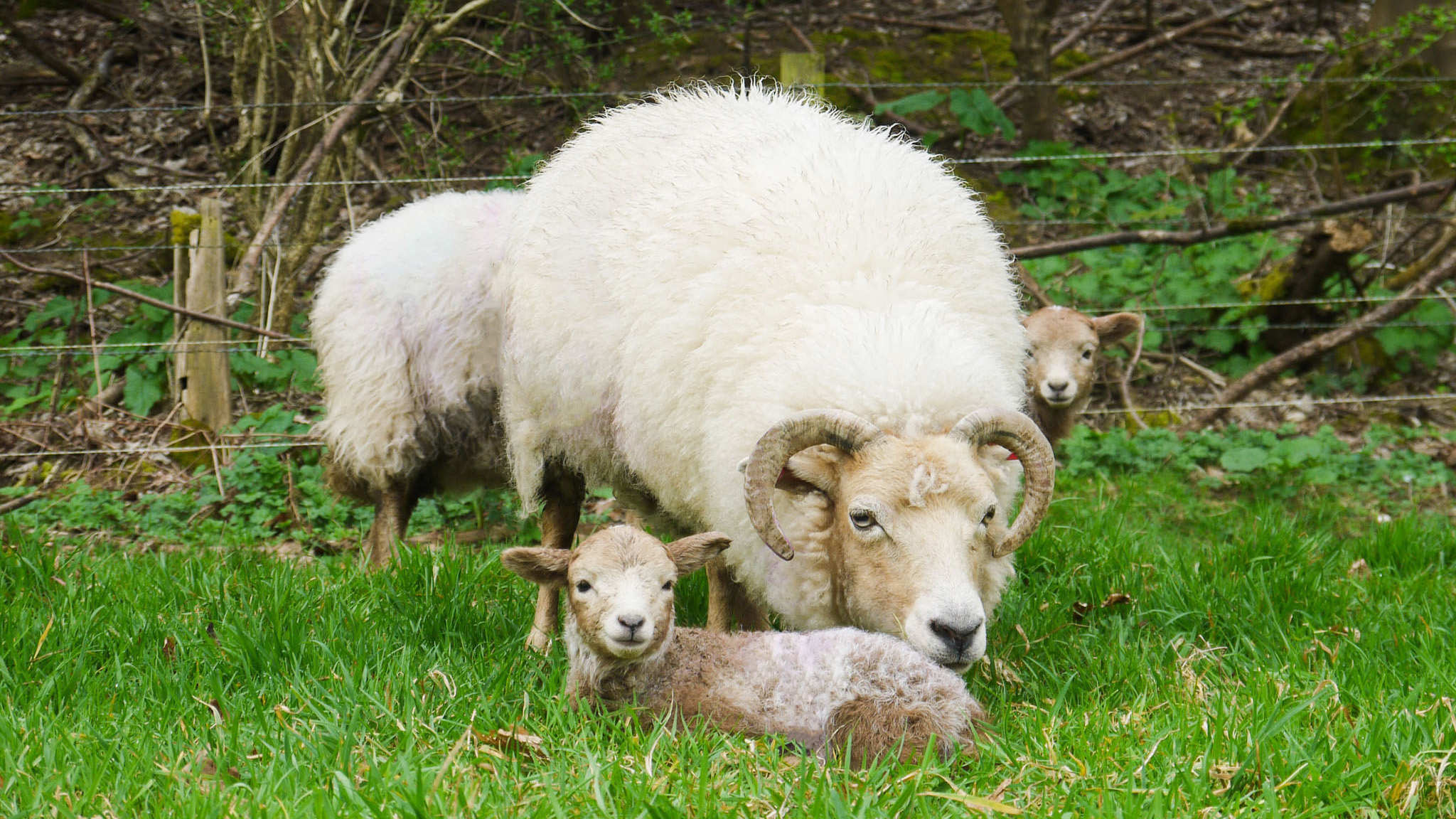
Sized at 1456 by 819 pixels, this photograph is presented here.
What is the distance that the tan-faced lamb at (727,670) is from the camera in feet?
10.2

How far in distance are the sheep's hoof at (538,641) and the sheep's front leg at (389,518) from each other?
4.91 ft

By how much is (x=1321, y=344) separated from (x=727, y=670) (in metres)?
5.62

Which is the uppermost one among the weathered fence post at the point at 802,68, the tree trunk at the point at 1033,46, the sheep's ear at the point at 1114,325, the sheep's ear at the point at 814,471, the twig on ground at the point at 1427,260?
the tree trunk at the point at 1033,46

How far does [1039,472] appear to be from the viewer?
3553 mm

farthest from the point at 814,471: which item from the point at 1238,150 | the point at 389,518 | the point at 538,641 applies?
the point at 1238,150

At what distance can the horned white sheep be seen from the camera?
344 cm

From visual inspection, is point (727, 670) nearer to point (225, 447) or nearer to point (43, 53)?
point (225, 447)

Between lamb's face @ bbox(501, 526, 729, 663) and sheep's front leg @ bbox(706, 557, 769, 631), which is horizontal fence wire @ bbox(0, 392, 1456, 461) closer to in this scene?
sheep's front leg @ bbox(706, 557, 769, 631)

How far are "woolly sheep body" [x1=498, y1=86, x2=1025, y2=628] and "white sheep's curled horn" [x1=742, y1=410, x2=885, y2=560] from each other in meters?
0.15

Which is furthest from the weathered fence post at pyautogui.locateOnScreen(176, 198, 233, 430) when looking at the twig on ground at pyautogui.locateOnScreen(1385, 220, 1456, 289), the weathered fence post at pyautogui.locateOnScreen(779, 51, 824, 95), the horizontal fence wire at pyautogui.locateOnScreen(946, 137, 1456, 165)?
the twig on ground at pyautogui.locateOnScreen(1385, 220, 1456, 289)

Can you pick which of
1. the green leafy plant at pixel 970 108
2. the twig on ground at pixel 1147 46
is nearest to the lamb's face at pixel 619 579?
the green leafy plant at pixel 970 108

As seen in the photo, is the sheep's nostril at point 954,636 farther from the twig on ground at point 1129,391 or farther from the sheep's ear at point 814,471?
the twig on ground at point 1129,391

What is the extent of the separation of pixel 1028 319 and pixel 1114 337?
674 mm

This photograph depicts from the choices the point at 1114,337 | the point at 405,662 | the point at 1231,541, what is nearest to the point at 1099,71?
the point at 1114,337
